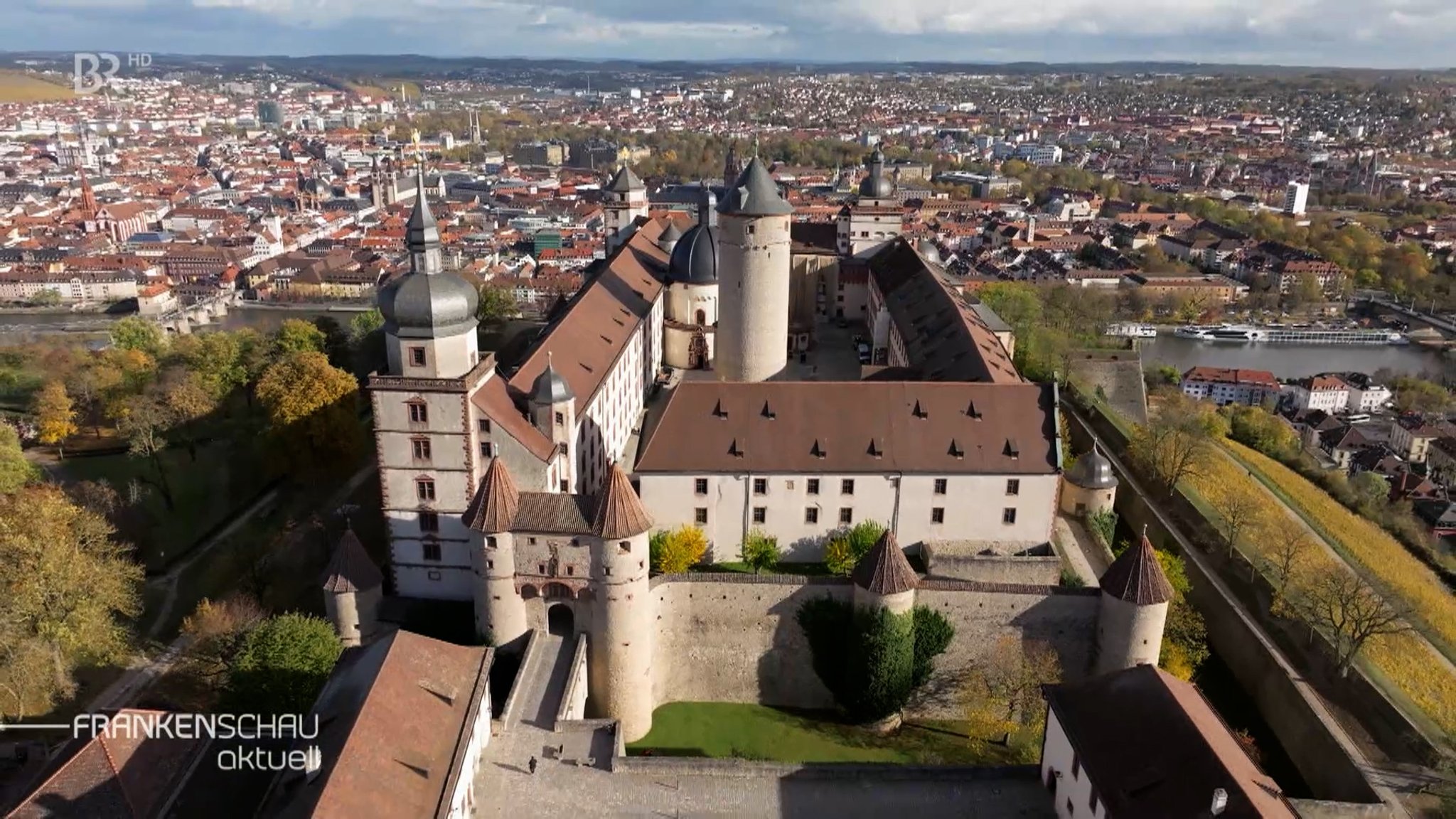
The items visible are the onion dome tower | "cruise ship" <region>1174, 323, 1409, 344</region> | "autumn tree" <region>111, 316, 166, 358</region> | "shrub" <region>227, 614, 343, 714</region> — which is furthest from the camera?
"cruise ship" <region>1174, 323, 1409, 344</region>

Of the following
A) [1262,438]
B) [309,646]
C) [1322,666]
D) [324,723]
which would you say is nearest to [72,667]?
[309,646]

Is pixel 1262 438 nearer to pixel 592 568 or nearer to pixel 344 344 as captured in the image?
pixel 592 568

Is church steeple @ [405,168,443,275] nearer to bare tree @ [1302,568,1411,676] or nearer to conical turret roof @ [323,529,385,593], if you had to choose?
conical turret roof @ [323,529,385,593]

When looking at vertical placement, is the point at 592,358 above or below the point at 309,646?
above

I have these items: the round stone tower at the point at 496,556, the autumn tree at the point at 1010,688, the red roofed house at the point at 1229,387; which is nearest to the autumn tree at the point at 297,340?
the round stone tower at the point at 496,556

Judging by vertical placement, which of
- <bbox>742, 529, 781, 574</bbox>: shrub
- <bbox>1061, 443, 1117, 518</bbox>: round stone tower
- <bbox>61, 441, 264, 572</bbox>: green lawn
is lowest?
<bbox>61, 441, 264, 572</bbox>: green lawn

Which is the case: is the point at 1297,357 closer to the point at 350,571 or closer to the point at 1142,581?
the point at 1142,581

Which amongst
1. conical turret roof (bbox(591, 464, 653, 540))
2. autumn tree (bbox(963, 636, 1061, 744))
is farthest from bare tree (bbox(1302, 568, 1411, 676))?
conical turret roof (bbox(591, 464, 653, 540))
